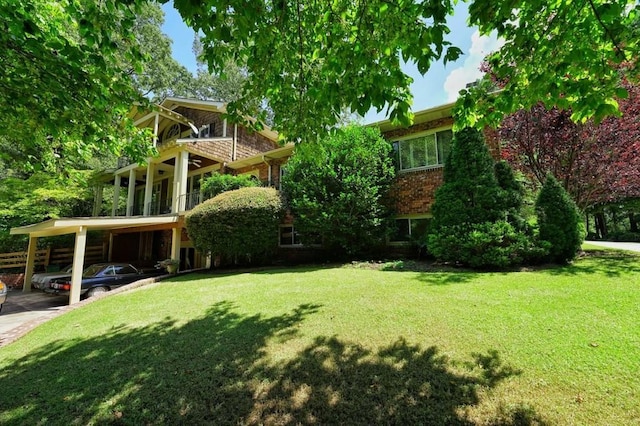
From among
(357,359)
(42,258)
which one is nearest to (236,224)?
(357,359)

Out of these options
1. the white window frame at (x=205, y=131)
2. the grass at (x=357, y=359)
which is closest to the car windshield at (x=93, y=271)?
the grass at (x=357, y=359)

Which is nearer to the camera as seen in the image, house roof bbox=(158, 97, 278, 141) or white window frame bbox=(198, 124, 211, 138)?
house roof bbox=(158, 97, 278, 141)

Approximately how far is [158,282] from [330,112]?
9968 mm

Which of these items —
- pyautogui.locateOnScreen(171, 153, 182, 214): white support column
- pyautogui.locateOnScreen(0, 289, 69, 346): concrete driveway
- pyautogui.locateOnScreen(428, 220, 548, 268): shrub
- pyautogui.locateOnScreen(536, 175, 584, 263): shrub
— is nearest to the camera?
pyautogui.locateOnScreen(0, 289, 69, 346): concrete driveway

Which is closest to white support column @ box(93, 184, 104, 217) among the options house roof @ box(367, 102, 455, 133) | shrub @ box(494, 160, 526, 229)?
house roof @ box(367, 102, 455, 133)

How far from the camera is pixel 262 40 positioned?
3.78 metres

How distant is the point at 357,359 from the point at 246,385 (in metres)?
1.37

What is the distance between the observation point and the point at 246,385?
11.2ft

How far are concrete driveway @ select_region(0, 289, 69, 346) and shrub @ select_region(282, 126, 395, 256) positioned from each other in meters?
8.14

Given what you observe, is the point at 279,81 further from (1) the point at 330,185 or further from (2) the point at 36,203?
(2) the point at 36,203

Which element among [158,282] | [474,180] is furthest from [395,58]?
[158,282]

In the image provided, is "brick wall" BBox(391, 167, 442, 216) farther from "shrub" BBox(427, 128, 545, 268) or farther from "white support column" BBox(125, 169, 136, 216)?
"white support column" BBox(125, 169, 136, 216)

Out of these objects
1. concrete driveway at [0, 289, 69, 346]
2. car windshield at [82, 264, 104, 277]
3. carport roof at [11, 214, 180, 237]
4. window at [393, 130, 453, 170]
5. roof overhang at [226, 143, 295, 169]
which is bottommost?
concrete driveway at [0, 289, 69, 346]

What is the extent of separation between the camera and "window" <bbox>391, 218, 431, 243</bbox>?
37.7 feet
